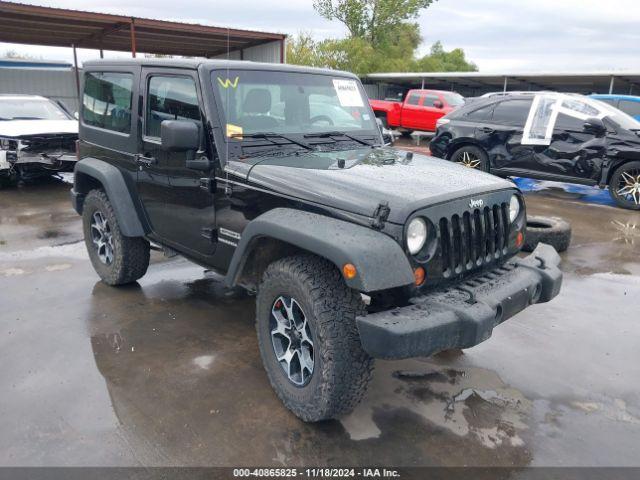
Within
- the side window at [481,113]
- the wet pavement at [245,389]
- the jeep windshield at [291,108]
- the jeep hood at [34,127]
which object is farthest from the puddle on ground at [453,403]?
the jeep hood at [34,127]

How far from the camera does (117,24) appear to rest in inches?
538

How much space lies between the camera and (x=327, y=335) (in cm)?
262

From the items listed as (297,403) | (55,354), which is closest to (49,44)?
(55,354)

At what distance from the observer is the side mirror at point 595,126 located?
26.7 feet

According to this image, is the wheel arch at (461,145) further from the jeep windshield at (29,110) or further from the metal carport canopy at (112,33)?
the jeep windshield at (29,110)

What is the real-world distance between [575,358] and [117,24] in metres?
13.8

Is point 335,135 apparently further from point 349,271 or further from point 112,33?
point 112,33

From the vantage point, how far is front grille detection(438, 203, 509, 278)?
2.77 meters

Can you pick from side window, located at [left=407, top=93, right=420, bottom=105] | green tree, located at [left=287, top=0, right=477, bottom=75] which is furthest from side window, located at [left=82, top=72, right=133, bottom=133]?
green tree, located at [left=287, top=0, right=477, bottom=75]

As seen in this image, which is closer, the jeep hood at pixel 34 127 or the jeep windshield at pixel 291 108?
→ the jeep windshield at pixel 291 108

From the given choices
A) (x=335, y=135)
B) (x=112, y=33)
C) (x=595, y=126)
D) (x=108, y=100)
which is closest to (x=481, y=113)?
(x=595, y=126)

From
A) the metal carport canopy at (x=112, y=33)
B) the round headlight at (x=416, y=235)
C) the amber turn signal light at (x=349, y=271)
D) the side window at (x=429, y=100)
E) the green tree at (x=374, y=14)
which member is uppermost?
the green tree at (x=374, y=14)

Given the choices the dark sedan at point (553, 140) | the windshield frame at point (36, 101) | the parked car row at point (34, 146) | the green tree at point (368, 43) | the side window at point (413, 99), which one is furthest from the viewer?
the green tree at point (368, 43)

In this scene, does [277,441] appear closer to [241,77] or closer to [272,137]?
[272,137]
